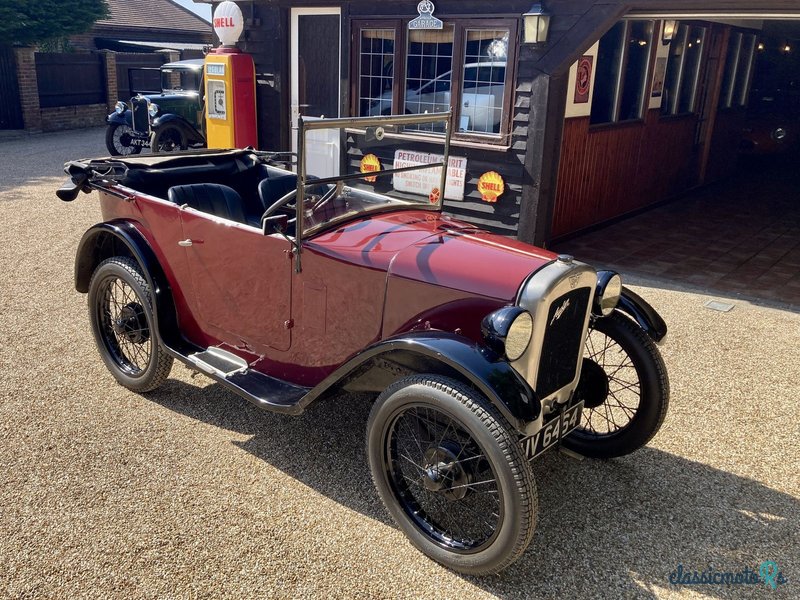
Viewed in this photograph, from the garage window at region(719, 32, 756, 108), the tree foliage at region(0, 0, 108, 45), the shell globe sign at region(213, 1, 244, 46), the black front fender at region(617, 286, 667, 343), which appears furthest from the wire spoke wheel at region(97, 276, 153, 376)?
the tree foliage at region(0, 0, 108, 45)

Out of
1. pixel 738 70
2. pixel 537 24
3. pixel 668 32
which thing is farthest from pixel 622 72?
pixel 738 70

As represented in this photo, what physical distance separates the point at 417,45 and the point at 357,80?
912mm

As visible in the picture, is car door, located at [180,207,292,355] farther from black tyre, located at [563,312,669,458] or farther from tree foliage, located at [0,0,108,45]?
tree foliage, located at [0,0,108,45]

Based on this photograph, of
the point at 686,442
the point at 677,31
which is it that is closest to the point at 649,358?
the point at 686,442

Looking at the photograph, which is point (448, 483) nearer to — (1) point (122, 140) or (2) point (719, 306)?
(2) point (719, 306)

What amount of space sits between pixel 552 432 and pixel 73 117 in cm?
1727

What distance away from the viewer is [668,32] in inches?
362

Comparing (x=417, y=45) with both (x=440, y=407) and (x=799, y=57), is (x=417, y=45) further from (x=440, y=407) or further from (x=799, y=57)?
(x=799, y=57)

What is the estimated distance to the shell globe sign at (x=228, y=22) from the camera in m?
8.82

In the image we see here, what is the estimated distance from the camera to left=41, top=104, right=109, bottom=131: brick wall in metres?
16.4

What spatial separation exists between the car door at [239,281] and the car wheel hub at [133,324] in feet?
1.44

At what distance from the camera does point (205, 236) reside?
3.78 m

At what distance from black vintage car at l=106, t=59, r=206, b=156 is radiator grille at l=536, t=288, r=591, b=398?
390 inches

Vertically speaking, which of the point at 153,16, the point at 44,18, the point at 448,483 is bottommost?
the point at 448,483
